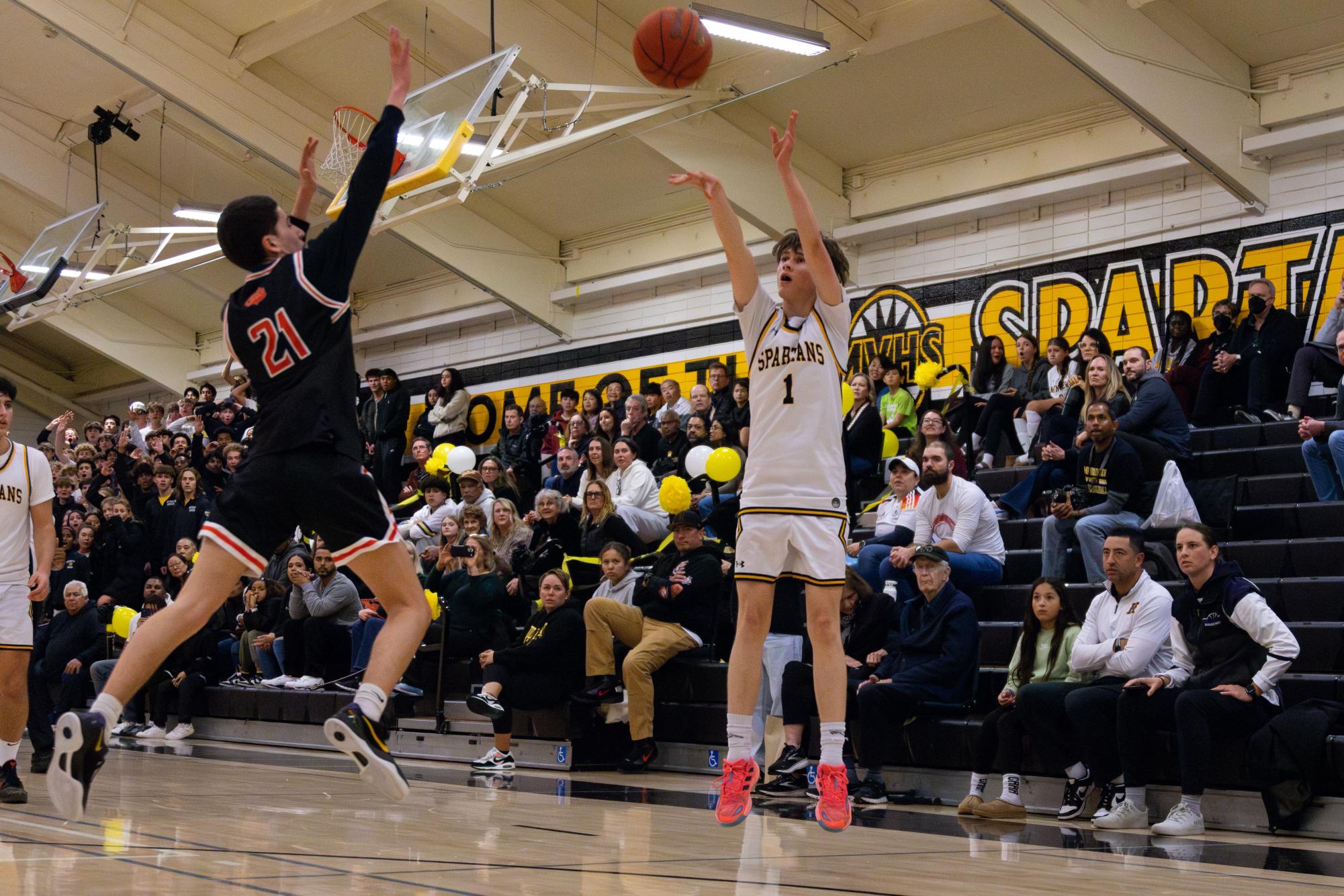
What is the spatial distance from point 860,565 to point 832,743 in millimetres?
4192

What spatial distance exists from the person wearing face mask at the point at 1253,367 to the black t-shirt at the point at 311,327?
8.72m

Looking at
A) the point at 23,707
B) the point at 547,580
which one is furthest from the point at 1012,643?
the point at 23,707

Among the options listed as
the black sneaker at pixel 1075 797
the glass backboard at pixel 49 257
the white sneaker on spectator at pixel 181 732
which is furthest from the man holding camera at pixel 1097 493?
the glass backboard at pixel 49 257

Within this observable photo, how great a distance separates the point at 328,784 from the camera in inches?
284

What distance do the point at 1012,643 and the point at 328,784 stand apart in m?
4.18

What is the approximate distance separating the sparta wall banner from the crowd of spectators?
52 cm

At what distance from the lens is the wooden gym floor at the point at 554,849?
3629 millimetres

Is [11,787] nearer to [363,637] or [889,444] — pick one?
[363,637]

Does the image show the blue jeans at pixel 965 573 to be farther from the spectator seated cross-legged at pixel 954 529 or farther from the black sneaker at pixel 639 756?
the black sneaker at pixel 639 756

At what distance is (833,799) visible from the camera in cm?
466

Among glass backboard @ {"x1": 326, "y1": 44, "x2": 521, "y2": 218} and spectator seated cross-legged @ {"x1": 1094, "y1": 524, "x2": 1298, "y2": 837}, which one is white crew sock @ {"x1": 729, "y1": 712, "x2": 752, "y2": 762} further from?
glass backboard @ {"x1": 326, "y1": 44, "x2": 521, "y2": 218}

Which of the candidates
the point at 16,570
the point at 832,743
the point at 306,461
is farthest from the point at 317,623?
the point at 306,461

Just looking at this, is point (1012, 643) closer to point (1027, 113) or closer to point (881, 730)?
point (881, 730)

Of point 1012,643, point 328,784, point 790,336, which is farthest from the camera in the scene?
point 1012,643
